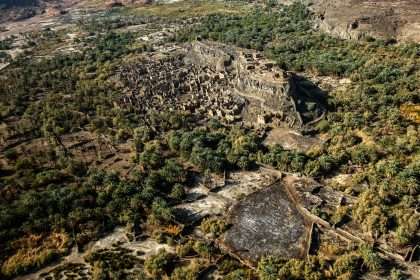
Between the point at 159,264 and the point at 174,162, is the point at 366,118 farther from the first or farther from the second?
the point at 159,264

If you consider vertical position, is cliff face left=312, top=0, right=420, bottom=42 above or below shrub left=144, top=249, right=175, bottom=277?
above

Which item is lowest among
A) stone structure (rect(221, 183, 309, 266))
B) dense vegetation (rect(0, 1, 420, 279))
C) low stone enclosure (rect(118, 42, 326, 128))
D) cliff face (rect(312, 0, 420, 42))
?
stone structure (rect(221, 183, 309, 266))

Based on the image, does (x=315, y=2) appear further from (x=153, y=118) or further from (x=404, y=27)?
(x=153, y=118)

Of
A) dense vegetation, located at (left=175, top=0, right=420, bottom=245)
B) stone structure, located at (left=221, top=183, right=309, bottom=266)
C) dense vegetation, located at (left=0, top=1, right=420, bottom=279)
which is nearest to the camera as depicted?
dense vegetation, located at (left=0, top=1, right=420, bottom=279)

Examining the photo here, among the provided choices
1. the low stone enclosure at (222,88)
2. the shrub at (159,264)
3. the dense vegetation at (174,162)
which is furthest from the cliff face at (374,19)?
the shrub at (159,264)

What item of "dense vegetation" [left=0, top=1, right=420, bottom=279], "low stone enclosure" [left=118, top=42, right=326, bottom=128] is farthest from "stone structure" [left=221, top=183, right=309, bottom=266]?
"low stone enclosure" [left=118, top=42, right=326, bottom=128]

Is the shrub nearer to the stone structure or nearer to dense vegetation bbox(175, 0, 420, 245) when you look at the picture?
the stone structure

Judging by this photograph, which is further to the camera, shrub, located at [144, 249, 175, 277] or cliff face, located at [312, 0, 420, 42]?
cliff face, located at [312, 0, 420, 42]
